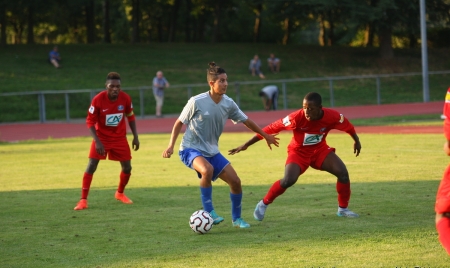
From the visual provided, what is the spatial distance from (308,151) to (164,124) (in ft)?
71.6

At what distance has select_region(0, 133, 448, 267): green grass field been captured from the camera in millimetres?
7379

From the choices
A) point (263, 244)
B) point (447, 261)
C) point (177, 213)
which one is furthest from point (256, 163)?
point (447, 261)

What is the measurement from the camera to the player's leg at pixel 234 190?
898 centimetres

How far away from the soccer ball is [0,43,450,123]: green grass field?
25.7m

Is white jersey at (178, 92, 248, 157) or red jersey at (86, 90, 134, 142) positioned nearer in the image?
white jersey at (178, 92, 248, 157)

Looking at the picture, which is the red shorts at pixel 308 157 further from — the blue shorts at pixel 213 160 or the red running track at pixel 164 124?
the red running track at pixel 164 124

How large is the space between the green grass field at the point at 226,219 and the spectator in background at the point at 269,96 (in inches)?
658

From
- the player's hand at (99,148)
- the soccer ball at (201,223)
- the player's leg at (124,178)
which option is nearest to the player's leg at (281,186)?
the soccer ball at (201,223)

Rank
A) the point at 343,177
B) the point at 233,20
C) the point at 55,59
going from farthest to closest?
the point at 233,20
the point at 55,59
the point at 343,177

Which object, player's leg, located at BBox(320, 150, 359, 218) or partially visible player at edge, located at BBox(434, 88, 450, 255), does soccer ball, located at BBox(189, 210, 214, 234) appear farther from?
partially visible player at edge, located at BBox(434, 88, 450, 255)

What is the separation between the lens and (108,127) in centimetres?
1147

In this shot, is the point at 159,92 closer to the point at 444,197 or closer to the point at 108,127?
the point at 108,127

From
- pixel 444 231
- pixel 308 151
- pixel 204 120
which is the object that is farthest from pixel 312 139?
pixel 444 231

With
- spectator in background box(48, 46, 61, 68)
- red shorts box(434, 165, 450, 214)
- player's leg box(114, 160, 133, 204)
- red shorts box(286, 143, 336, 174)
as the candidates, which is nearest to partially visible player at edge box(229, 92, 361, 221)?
red shorts box(286, 143, 336, 174)
